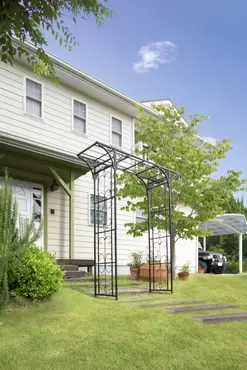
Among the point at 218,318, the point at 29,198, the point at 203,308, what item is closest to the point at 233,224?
the point at 29,198

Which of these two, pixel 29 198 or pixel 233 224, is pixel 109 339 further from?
pixel 233 224

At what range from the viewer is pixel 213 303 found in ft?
28.7

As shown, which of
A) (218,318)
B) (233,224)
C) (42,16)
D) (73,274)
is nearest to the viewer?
(42,16)

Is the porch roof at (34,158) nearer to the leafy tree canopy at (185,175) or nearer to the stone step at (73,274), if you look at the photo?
the leafy tree canopy at (185,175)

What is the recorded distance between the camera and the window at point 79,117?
13.5 m

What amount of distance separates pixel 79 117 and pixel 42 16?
24.7ft

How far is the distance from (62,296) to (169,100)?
12241 millimetres

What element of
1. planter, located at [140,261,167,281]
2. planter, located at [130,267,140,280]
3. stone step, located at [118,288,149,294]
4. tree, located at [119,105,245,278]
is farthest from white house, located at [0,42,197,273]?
stone step, located at [118,288,149,294]

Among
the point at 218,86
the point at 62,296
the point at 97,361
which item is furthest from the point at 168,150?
the point at 97,361

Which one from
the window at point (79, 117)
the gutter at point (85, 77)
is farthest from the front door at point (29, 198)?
the gutter at point (85, 77)

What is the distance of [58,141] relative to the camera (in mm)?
12664

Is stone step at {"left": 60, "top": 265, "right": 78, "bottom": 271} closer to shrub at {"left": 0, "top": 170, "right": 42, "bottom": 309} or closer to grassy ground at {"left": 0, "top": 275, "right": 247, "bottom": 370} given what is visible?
grassy ground at {"left": 0, "top": 275, "right": 247, "bottom": 370}

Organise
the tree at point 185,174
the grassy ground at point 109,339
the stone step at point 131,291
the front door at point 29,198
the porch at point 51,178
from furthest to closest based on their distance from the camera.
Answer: the tree at point 185,174, the front door at point 29,198, the porch at point 51,178, the stone step at point 131,291, the grassy ground at point 109,339

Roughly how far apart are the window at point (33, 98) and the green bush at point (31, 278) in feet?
20.6
